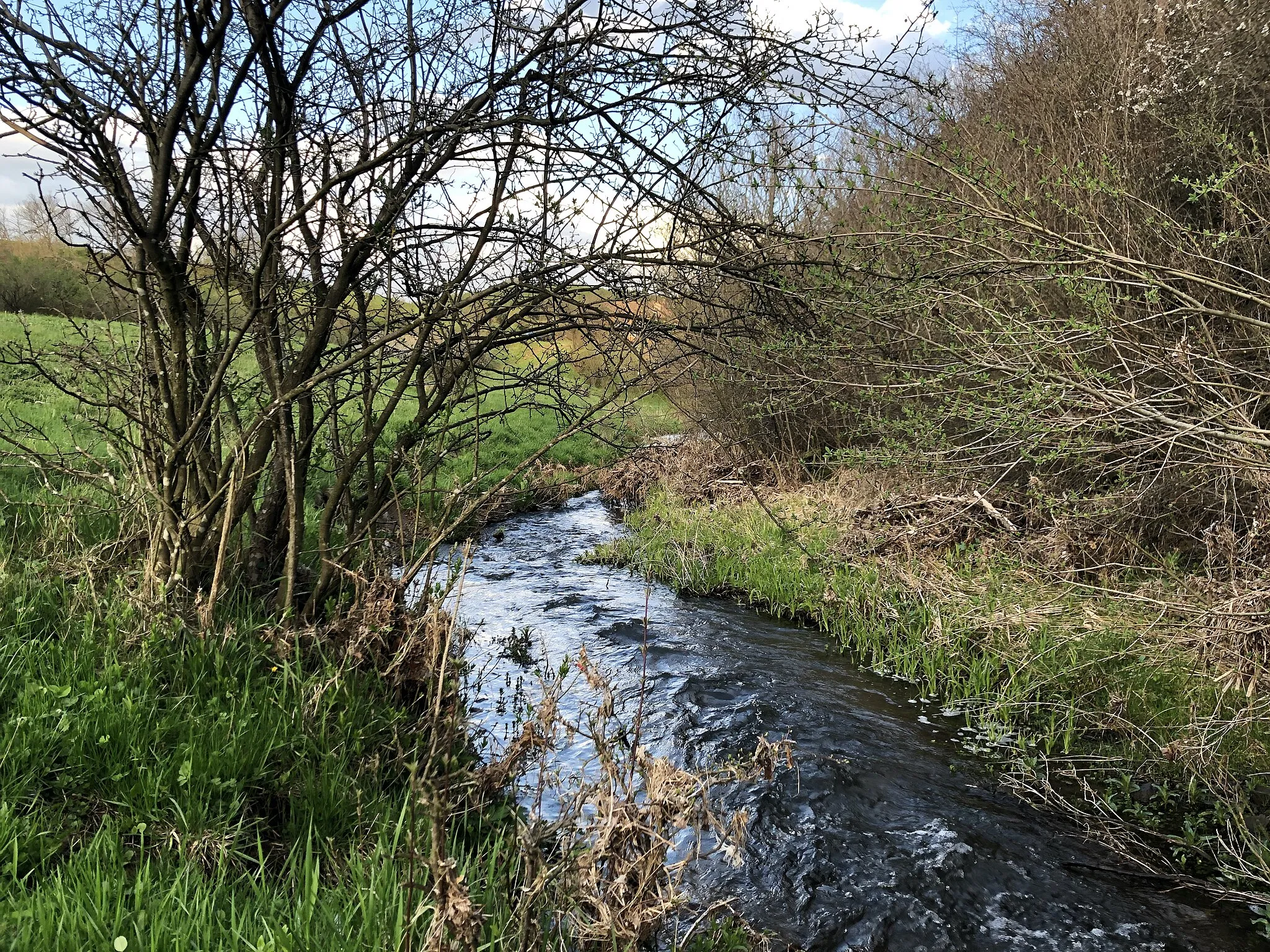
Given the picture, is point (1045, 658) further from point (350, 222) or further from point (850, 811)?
point (350, 222)

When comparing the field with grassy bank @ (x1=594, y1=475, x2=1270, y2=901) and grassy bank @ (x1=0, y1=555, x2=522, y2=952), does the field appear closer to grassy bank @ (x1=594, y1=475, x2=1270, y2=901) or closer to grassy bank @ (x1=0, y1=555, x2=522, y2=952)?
grassy bank @ (x1=0, y1=555, x2=522, y2=952)

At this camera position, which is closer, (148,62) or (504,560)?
(148,62)

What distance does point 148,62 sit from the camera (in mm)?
3920

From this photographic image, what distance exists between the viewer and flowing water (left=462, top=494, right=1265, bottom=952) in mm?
3219

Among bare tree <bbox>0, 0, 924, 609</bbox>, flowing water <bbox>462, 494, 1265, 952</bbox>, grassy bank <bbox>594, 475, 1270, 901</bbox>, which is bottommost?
flowing water <bbox>462, 494, 1265, 952</bbox>

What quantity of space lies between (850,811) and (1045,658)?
2.22m

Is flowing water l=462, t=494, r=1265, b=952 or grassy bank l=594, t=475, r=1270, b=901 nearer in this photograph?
flowing water l=462, t=494, r=1265, b=952

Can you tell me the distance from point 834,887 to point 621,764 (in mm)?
1277

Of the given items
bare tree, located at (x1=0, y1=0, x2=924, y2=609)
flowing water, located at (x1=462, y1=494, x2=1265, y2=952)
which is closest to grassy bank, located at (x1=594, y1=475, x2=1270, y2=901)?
flowing water, located at (x1=462, y1=494, x2=1265, y2=952)

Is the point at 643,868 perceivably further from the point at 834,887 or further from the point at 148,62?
the point at 148,62

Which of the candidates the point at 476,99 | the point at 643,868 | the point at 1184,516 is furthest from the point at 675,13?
the point at 1184,516

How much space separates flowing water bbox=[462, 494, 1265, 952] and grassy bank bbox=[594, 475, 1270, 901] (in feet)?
0.90

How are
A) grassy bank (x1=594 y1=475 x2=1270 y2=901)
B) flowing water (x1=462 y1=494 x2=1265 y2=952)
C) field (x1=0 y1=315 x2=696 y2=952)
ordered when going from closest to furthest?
field (x1=0 y1=315 x2=696 y2=952) < flowing water (x1=462 y1=494 x2=1265 y2=952) < grassy bank (x1=594 y1=475 x2=1270 y2=901)

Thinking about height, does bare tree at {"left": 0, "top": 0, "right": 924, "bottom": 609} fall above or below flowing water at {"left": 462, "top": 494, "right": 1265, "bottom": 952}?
above
